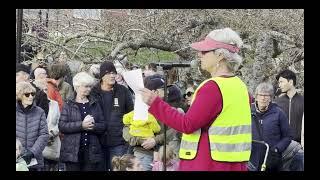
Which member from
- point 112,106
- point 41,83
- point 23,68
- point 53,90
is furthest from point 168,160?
point 23,68

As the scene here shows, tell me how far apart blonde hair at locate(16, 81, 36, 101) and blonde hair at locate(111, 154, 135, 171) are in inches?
37.8

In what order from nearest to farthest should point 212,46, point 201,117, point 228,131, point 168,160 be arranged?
point 201,117
point 228,131
point 212,46
point 168,160

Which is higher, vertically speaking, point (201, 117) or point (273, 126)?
point (201, 117)

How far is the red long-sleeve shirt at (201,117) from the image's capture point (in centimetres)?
312

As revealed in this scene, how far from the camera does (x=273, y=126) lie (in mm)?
5336

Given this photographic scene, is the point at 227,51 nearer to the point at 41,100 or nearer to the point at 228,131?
the point at 228,131

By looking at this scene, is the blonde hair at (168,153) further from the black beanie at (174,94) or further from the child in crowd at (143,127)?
the black beanie at (174,94)

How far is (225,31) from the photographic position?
11.4 feet

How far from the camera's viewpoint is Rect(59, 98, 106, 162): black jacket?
5184 millimetres

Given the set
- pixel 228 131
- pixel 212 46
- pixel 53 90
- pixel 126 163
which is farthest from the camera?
pixel 53 90

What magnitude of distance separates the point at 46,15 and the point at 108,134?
4.02 ft

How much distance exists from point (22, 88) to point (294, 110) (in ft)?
8.15

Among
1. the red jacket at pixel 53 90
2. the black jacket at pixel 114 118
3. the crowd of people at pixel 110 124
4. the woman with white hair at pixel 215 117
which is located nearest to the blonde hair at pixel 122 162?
the crowd of people at pixel 110 124
